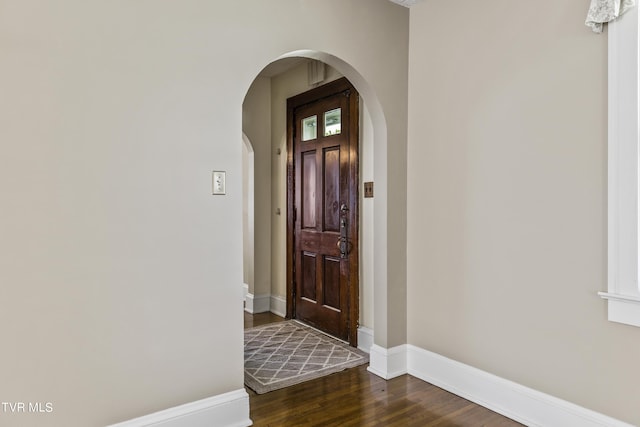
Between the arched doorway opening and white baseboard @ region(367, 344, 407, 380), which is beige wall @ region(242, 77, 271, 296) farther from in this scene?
white baseboard @ region(367, 344, 407, 380)

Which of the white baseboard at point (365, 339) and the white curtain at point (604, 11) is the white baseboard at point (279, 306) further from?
the white curtain at point (604, 11)

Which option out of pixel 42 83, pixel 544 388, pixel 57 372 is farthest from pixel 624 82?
pixel 57 372

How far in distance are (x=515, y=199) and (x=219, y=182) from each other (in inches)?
67.9

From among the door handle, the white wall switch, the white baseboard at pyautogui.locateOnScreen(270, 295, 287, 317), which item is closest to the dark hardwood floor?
the door handle

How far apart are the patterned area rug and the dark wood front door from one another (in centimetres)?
19

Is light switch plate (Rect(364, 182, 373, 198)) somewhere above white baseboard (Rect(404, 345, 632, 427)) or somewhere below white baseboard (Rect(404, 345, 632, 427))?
above

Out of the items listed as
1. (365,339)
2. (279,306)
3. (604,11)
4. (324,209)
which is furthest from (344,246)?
(604,11)

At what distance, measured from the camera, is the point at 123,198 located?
197cm

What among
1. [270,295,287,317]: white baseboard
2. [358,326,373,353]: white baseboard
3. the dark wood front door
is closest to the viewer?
[358,326,373,353]: white baseboard

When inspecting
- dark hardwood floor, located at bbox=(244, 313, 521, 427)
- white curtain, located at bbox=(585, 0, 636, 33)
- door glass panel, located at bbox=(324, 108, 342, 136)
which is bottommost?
dark hardwood floor, located at bbox=(244, 313, 521, 427)

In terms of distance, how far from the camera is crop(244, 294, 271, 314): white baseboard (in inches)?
184

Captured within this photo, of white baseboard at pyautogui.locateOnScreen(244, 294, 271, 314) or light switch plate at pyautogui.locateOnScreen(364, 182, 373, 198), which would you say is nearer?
light switch plate at pyautogui.locateOnScreen(364, 182, 373, 198)

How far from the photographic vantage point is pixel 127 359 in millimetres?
1974

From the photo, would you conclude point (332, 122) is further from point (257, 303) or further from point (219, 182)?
point (257, 303)
